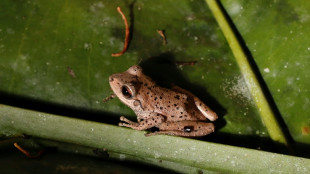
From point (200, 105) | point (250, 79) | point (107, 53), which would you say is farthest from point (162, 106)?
point (250, 79)

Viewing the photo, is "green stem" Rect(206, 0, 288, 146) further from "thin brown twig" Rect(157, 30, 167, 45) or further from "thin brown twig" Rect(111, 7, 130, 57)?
"thin brown twig" Rect(111, 7, 130, 57)

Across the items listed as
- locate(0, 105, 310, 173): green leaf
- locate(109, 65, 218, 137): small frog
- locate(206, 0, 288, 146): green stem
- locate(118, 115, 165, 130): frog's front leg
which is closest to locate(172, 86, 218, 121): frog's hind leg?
locate(109, 65, 218, 137): small frog

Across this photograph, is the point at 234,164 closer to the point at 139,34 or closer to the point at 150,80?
the point at 150,80

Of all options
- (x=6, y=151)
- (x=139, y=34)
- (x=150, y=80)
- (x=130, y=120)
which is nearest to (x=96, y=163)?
(x=130, y=120)

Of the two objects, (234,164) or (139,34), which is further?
(139,34)

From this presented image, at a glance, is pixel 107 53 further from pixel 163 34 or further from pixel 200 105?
pixel 200 105

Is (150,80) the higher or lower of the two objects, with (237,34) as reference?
lower
